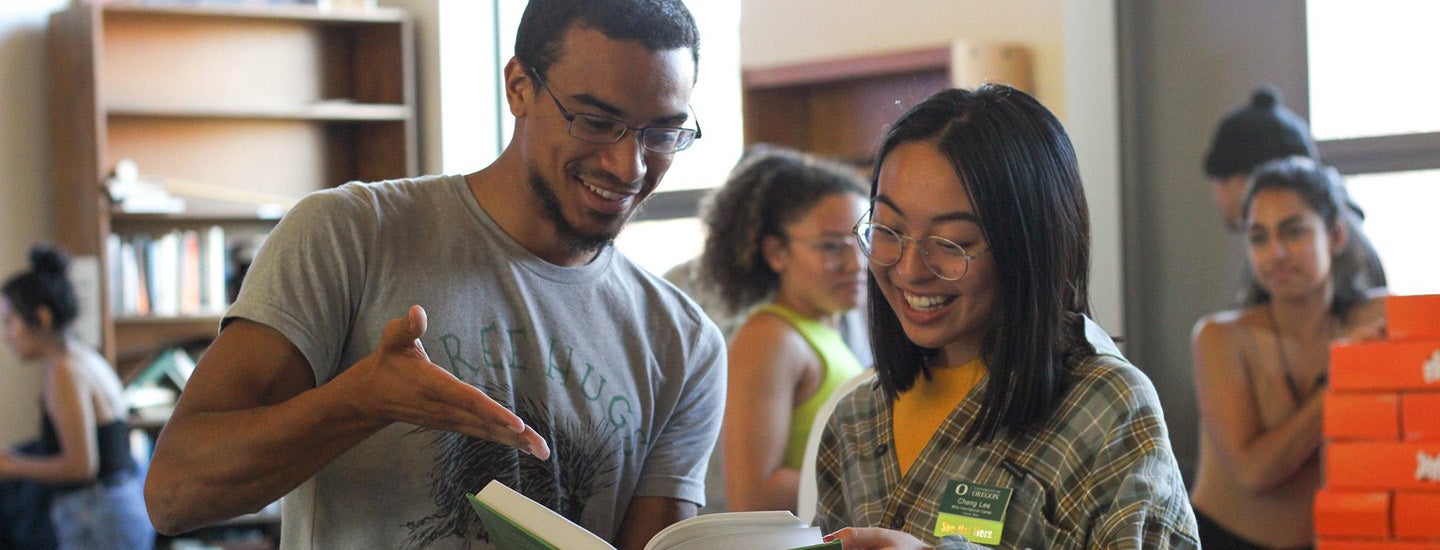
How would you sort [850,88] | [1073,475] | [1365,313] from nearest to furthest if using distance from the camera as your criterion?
[1073,475] → [1365,313] → [850,88]

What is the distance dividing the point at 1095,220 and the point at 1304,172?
0.63 meters

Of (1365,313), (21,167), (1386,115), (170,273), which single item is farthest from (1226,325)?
(21,167)

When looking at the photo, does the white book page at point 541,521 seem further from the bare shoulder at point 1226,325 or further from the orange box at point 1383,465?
the bare shoulder at point 1226,325

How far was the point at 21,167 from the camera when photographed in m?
4.95

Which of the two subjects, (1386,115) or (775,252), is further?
(1386,115)

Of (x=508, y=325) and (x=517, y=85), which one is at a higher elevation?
(x=517, y=85)

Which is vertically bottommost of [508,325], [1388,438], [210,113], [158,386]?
[158,386]

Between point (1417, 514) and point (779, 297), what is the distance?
1.31m

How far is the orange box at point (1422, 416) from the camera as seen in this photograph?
6.43ft

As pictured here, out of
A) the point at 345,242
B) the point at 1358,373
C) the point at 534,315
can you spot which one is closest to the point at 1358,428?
the point at 1358,373

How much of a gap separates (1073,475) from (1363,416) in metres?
0.92

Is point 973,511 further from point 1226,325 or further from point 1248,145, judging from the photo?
point 1248,145

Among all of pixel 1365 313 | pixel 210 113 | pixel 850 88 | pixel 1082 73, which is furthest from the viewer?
pixel 210 113

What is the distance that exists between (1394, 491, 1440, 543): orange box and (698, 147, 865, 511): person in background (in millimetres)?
1047
